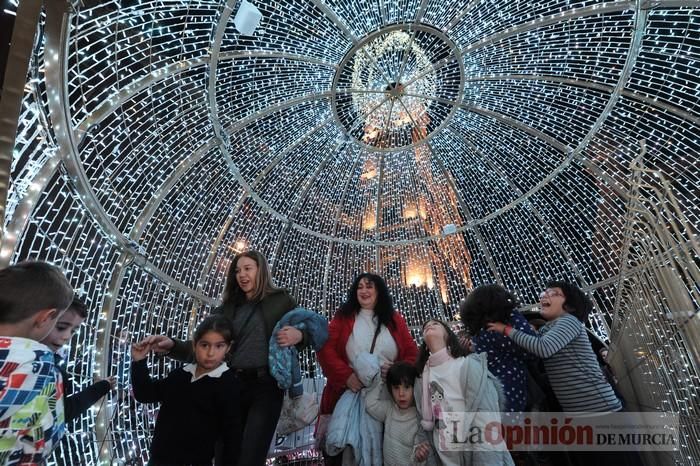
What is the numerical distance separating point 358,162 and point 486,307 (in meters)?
4.29

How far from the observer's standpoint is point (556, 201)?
22.2ft

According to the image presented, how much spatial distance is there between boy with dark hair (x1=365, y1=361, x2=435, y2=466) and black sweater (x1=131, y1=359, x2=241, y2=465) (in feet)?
3.01

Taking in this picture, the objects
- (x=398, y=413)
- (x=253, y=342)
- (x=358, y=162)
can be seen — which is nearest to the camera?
(x=253, y=342)

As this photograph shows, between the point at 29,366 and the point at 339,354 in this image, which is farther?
the point at 339,354

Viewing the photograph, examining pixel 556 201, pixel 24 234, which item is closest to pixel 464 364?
pixel 24 234

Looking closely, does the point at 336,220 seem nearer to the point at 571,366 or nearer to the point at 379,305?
the point at 379,305

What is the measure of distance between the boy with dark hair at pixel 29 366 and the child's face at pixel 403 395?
1839 mm

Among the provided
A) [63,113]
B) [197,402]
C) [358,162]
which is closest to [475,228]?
[358,162]

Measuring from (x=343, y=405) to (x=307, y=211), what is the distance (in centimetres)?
475

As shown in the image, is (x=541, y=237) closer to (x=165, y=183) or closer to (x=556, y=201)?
(x=556, y=201)

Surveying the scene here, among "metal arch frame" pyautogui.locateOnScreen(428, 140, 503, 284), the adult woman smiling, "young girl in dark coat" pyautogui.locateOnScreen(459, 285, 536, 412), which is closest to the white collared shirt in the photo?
the adult woman smiling

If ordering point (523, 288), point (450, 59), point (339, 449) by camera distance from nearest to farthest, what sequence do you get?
1. point (339, 449)
2. point (450, 59)
3. point (523, 288)

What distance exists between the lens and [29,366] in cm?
163

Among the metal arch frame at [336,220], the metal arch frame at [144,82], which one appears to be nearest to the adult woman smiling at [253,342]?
the metal arch frame at [144,82]
